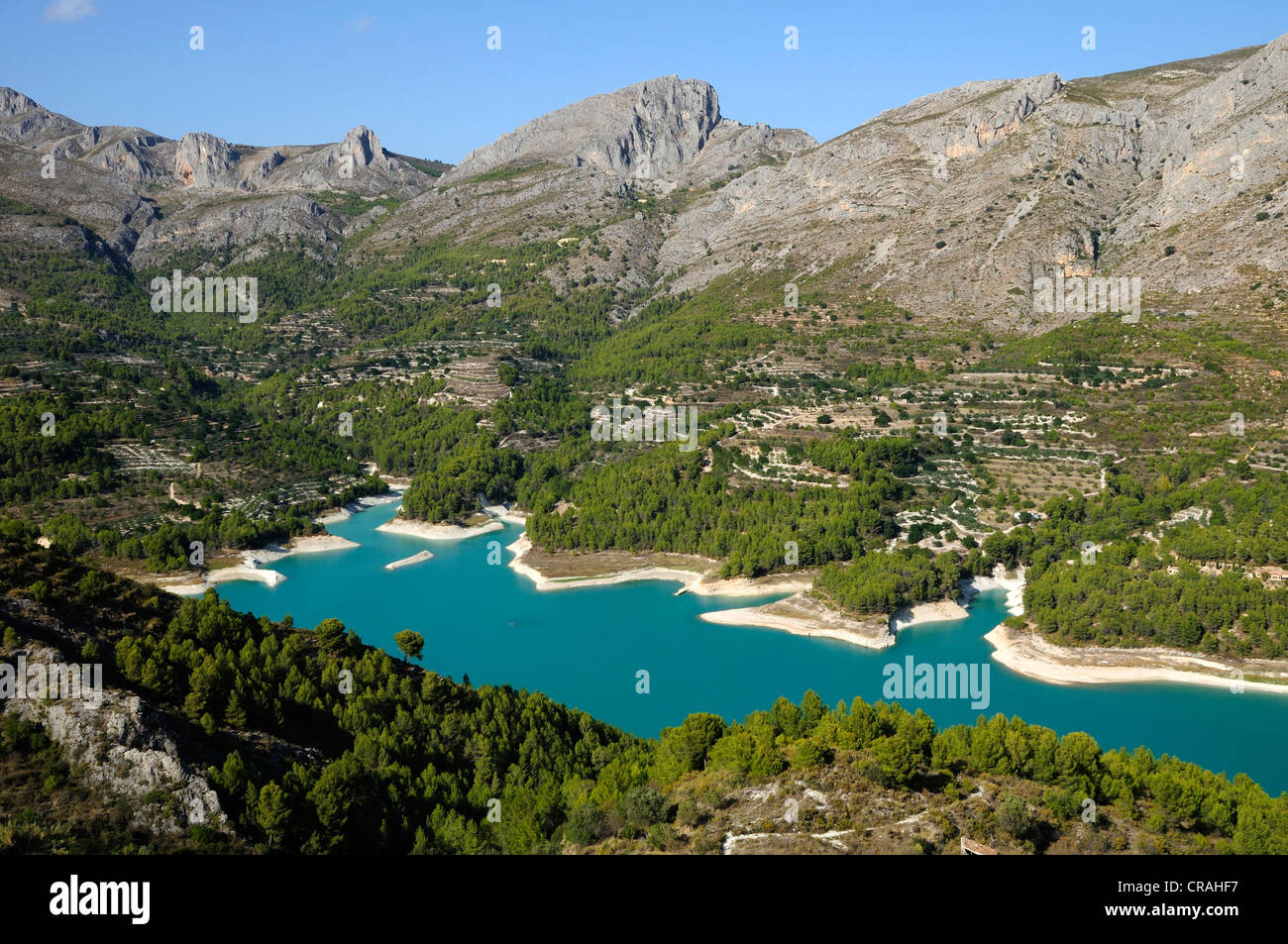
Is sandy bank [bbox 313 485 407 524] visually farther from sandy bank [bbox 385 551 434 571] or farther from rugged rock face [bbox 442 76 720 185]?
rugged rock face [bbox 442 76 720 185]

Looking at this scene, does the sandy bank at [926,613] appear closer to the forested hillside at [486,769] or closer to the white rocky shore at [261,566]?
the forested hillside at [486,769]

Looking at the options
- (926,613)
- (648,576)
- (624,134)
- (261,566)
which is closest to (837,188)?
(624,134)

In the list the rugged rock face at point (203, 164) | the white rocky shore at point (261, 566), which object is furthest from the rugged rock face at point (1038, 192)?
the rugged rock face at point (203, 164)

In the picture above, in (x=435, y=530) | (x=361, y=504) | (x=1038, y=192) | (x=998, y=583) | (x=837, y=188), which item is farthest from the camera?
(x=837, y=188)

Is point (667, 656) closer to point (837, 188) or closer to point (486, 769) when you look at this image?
point (486, 769)

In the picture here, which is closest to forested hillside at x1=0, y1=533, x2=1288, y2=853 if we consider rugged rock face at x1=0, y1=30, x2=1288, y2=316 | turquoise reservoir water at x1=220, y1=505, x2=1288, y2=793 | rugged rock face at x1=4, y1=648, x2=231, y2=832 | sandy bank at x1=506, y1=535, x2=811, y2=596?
rugged rock face at x1=4, y1=648, x2=231, y2=832

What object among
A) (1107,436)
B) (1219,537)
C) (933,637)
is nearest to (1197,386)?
(1107,436)
